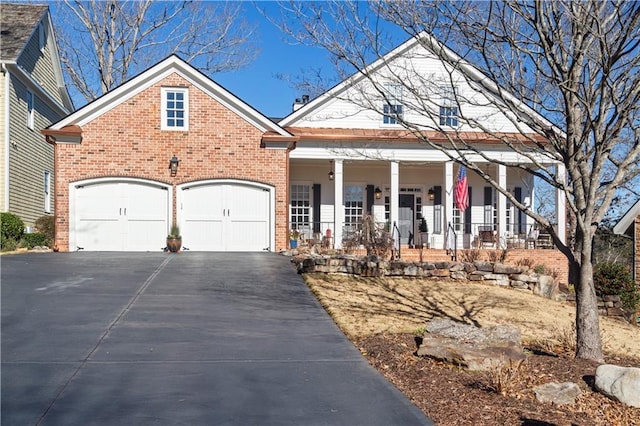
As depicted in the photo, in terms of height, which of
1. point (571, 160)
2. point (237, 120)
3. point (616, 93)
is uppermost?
point (237, 120)

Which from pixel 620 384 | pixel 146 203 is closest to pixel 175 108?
pixel 146 203

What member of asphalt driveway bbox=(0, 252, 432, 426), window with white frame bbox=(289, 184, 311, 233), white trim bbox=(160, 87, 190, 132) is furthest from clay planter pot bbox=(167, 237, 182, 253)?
asphalt driveway bbox=(0, 252, 432, 426)

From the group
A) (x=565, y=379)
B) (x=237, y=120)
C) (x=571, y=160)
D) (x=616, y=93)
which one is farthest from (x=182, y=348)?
(x=237, y=120)

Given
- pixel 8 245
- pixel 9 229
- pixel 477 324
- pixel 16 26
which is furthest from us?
pixel 16 26

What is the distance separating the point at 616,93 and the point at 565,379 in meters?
3.54

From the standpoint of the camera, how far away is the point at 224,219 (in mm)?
18516

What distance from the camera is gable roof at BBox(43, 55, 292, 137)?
18.1m

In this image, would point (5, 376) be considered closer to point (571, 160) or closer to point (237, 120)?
point (571, 160)

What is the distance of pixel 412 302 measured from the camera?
11.8m

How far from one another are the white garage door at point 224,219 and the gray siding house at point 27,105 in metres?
6.52

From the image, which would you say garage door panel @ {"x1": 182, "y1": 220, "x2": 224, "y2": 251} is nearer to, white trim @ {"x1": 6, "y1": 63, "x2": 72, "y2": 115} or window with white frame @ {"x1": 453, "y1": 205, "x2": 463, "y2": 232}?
window with white frame @ {"x1": 453, "y1": 205, "x2": 463, "y2": 232}

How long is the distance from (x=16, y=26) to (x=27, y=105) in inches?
114

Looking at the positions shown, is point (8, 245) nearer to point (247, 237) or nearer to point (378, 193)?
point (247, 237)

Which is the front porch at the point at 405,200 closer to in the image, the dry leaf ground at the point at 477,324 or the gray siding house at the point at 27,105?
the dry leaf ground at the point at 477,324
